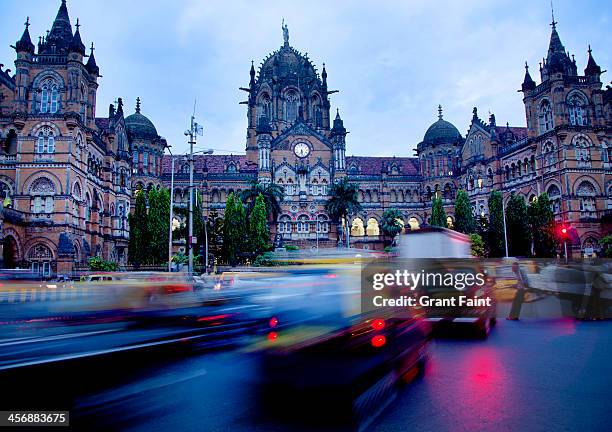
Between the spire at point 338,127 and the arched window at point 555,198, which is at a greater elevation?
the spire at point 338,127

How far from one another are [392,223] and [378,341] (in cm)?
5496

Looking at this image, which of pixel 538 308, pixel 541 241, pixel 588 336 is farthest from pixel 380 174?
pixel 588 336

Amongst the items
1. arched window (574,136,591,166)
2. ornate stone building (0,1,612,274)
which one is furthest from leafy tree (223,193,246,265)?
arched window (574,136,591,166)

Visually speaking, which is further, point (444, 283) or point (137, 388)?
point (444, 283)

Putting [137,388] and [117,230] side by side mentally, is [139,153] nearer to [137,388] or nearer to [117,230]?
[117,230]

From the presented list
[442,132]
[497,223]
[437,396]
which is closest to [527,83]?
[442,132]

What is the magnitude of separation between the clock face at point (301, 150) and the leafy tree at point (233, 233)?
15.9 meters

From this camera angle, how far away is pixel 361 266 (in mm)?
9359

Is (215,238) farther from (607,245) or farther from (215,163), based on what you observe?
(607,245)

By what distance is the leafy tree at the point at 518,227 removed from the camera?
47.3m

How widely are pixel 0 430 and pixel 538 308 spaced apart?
63.6ft

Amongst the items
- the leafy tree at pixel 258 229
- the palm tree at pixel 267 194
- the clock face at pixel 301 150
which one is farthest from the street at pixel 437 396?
the clock face at pixel 301 150

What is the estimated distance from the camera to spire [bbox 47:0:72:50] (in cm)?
4362

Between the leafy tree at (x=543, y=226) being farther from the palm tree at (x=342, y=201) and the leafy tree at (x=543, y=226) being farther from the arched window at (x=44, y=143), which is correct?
the arched window at (x=44, y=143)
